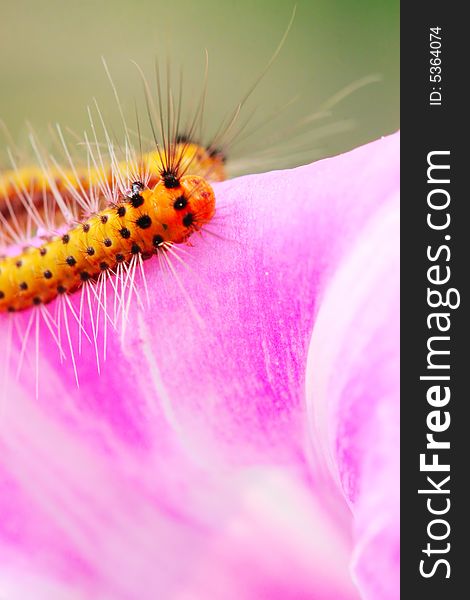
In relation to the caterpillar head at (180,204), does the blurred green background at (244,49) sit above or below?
above

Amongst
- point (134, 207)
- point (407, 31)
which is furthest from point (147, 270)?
point (407, 31)

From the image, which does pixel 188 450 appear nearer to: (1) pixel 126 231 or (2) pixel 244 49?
(1) pixel 126 231

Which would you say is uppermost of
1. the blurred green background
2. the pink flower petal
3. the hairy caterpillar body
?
the blurred green background

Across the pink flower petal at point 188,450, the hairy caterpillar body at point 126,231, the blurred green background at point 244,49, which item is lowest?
the pink flower petal at point 188,450

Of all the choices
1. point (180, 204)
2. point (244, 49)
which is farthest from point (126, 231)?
point (244, 49)
